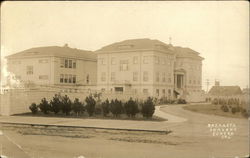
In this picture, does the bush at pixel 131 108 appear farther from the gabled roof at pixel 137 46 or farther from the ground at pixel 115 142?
the gabled roof at pixel 137 46

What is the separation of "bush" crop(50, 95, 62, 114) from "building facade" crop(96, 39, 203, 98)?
467 millimetres

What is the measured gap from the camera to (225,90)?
15.7 ft

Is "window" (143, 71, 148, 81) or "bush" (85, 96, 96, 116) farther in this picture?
"bush" (85, 96, 96, 116)

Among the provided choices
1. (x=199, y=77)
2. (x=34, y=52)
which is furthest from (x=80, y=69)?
(x=199, y=77)

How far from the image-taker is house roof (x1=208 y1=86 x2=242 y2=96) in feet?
15.6

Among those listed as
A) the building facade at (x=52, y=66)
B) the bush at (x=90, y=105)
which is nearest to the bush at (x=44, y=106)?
the building facade at (x=52, y=66)

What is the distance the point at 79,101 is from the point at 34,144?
29.0 inches

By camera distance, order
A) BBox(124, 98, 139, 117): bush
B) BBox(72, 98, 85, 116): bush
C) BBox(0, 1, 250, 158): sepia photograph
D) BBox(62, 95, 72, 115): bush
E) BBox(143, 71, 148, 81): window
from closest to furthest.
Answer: BBox(0, 1, 250, 158): sepia photograph < BBox(143, 71, 148, 81): window < BBox(62, 95, 72, 115): bush < BBox(72, 98, 85, 116): bush < BBox(124, 98, 139, 117): bush

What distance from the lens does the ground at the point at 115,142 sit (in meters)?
4.45

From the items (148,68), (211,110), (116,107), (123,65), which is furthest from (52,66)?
(211,110)

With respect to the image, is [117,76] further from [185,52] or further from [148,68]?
[185,52]

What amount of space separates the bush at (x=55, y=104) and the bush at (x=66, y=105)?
0.06 meters

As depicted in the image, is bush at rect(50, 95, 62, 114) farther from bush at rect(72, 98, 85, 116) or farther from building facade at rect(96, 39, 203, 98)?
building facade at rect(96, 39, 203, 98)

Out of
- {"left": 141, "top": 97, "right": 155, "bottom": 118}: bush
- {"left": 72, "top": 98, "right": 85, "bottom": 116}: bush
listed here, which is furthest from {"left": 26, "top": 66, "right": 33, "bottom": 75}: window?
{"left": 141, "top": 97, "right": 155, "bottom": 118}: bush
